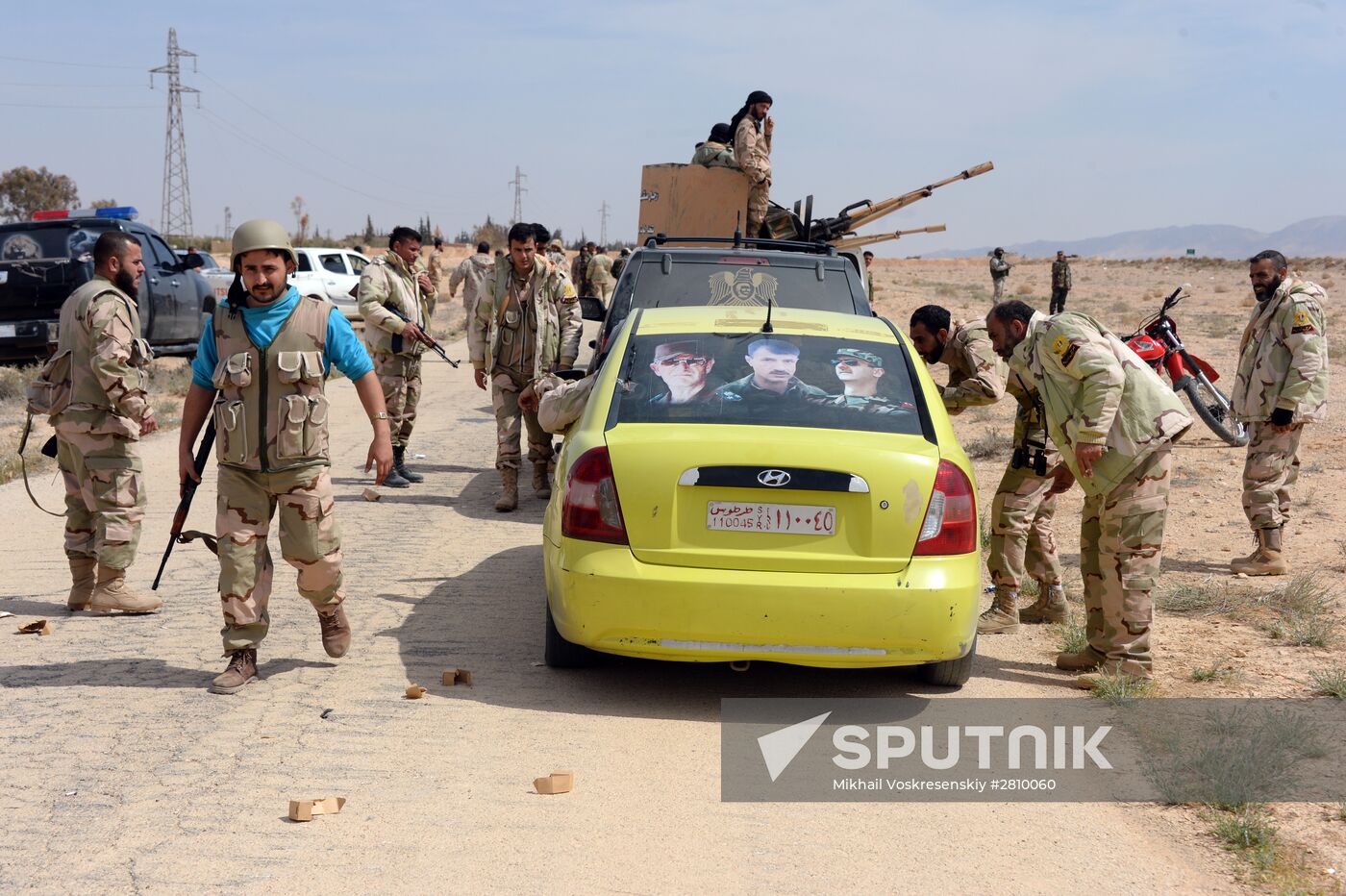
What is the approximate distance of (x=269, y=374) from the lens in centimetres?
522

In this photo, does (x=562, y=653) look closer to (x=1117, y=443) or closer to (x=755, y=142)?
(x=1117, y=443)

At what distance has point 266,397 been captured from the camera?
17.1 ft

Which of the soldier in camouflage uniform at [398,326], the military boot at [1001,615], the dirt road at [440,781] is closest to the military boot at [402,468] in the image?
the soldier in camouflage uniform at [398,326]

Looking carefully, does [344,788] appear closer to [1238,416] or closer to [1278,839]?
[1278,839]

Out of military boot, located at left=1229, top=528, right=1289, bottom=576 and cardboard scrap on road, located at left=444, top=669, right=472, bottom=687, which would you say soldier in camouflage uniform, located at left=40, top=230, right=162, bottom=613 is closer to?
cardboard scrap on road, located at left=444, top=669, right=472, bottom=687

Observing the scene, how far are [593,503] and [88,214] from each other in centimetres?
1405

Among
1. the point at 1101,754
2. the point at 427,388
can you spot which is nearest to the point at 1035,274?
the point at 427,388

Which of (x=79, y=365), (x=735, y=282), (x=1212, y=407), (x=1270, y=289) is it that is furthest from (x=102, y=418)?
(x=1212, y=407)

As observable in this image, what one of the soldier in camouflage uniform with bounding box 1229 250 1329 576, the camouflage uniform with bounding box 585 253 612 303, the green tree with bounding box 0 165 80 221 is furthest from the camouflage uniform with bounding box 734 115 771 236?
the green tree with bounding box 0 165 80 221

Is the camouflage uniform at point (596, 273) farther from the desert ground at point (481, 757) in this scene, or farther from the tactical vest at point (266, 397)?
the tactical vest at point (266, 397)

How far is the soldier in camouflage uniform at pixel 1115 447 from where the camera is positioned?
5.43 meters

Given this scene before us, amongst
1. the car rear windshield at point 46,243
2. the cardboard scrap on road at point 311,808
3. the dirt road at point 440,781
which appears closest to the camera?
the dirt road at point 440,781

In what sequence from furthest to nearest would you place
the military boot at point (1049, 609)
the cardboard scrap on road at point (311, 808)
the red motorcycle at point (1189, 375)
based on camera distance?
1. the red motorcycle at point (1189, 375)
2. the military boot at point (1049, 609)
3. the cardboard scrap on road at point (311, 808)

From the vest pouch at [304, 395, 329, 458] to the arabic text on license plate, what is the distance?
1.66m
